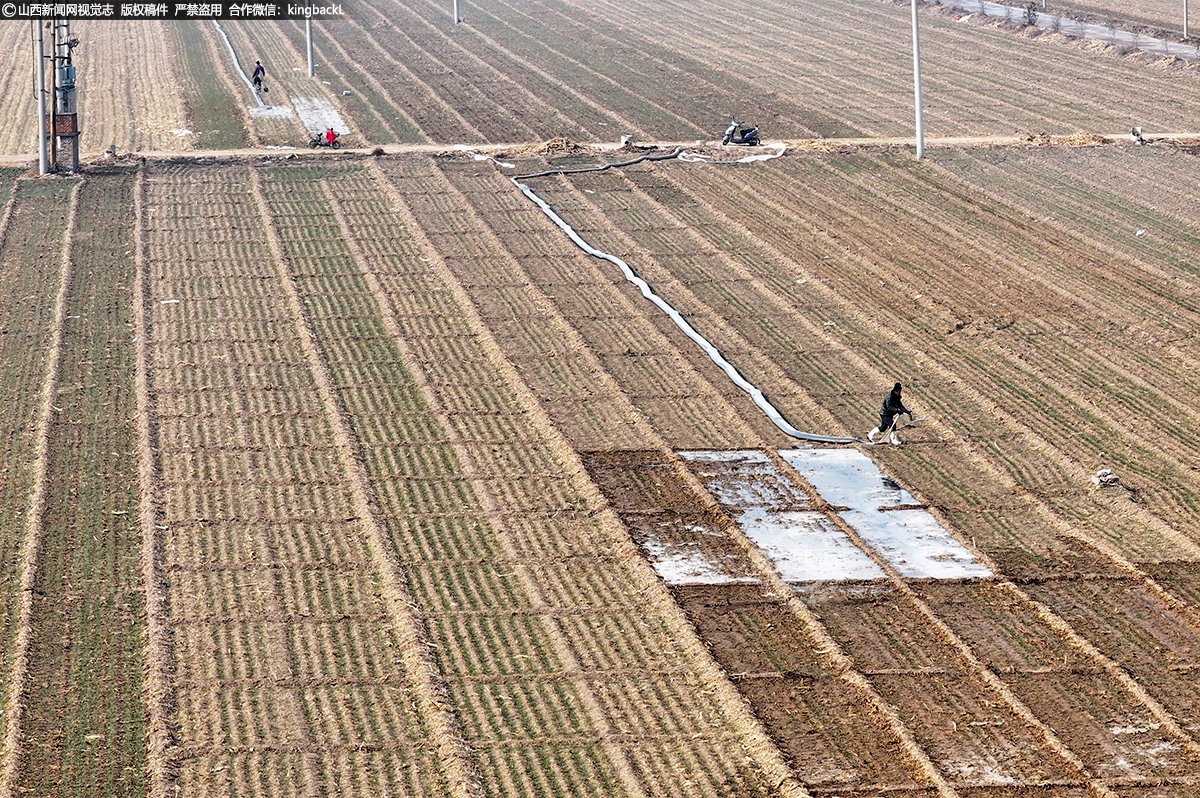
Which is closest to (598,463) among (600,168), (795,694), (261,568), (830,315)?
(261,568)

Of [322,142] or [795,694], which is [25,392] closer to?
[795,694]

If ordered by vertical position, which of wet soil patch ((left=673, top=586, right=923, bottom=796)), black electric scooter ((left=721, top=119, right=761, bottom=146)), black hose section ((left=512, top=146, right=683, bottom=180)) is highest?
black electric scooter ((left=721, top=119, right=761, bottom=146))

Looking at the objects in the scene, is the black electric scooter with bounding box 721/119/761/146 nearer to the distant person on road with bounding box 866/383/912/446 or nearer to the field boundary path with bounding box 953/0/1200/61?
the distant person on road with bounding box 866/383/912/446

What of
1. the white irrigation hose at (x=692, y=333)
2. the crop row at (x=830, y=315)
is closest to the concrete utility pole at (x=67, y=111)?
the white irrigation hose at (x=692, y=333)

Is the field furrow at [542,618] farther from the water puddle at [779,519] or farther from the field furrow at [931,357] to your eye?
the field furrow at [931,357]

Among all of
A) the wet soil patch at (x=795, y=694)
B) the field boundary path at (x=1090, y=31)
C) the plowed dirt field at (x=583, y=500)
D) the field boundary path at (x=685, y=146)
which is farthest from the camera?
the field boundary path at (x=1090, y=31)

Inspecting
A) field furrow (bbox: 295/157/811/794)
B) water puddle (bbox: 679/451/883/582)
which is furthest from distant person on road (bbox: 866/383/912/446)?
field furrow (bbox: 295/157/811/794)
